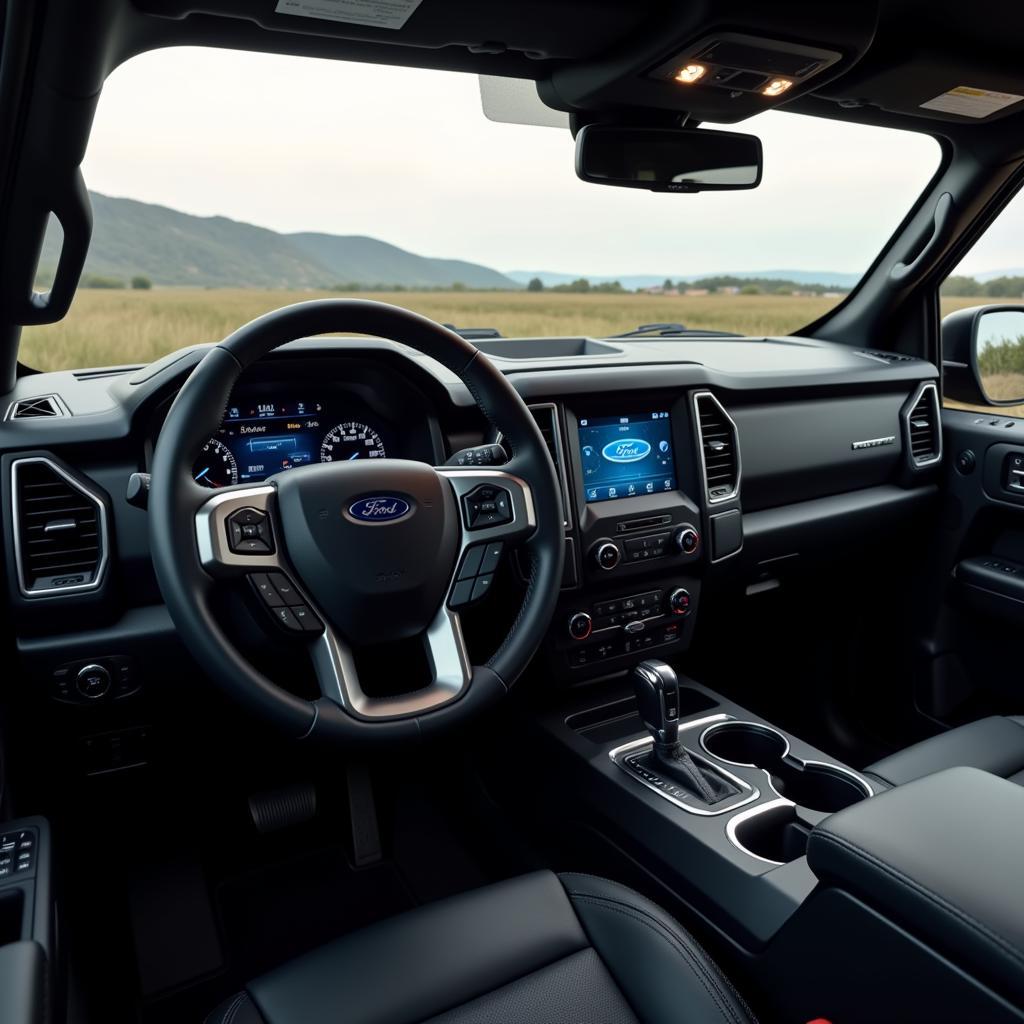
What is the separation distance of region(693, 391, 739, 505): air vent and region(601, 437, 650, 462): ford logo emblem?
16cm

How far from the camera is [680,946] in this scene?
1.26 metres

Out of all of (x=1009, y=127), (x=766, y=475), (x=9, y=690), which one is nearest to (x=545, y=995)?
(x=9, y=690)

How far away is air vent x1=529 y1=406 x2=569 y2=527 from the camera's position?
2.03 meters

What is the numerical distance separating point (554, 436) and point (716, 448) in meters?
0.51

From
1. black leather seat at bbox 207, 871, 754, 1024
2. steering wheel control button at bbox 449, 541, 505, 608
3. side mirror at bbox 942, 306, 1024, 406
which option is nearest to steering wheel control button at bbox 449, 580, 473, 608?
steering wheel control button at bbox 449, 541, 505, 608

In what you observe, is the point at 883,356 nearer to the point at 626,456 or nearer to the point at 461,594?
the point at 626,456

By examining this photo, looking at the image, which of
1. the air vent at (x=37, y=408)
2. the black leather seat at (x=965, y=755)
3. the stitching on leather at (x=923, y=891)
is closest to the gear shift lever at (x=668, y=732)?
the black leather seat at (x=965, y=755)

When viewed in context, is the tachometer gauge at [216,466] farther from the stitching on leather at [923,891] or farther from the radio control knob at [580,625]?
the stitching on leather at [923,891]

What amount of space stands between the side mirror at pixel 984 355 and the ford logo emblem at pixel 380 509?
240 centimetres

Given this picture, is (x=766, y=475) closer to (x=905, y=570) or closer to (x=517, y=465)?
(x=905, y=570)

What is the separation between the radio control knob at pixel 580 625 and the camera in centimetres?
211

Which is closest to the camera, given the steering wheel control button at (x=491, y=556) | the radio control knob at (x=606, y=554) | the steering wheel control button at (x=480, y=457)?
the steering wheel control button at (x=491, y=556)

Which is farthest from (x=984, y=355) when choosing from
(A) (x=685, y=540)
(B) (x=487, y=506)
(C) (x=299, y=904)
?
(C) (x=299, y=904)

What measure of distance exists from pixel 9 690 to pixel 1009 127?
299 centimetres
